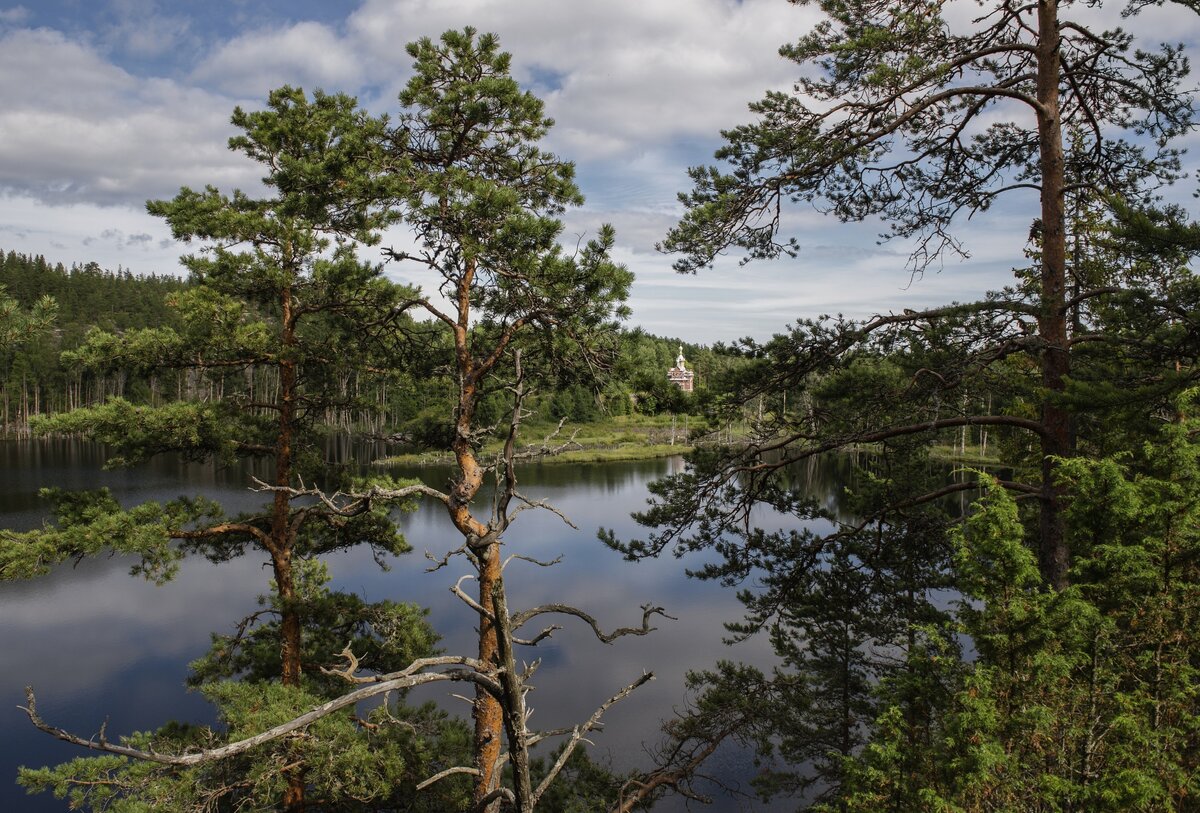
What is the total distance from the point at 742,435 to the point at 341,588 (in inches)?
626

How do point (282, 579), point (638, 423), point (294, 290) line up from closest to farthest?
point (282, 579) → point (294, 290) → point (638, 423)

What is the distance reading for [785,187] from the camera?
7039mm

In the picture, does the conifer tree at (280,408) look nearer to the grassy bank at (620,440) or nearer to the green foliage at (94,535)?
the green foliage at (94,535)

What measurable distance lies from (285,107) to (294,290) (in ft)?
7.64

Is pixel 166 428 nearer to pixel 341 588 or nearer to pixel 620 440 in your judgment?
pixel 341 588

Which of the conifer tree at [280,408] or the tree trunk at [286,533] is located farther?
the tree trunk at [286,533]

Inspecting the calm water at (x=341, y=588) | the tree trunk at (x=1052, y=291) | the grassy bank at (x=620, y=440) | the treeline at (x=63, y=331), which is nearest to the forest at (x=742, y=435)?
the tree trunk at (x=1052, y=291)

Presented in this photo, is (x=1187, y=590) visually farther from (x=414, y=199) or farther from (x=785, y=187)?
(x=414, y=199)

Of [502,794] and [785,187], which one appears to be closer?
[502,794]

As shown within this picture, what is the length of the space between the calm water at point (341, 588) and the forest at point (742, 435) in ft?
12.1

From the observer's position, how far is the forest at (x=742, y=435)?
13.6ft

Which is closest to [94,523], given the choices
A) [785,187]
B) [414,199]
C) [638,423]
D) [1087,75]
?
[414,199]

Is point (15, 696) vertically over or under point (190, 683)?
under

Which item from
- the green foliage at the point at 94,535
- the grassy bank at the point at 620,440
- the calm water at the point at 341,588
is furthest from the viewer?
the grassy bank at the point at 620,440
